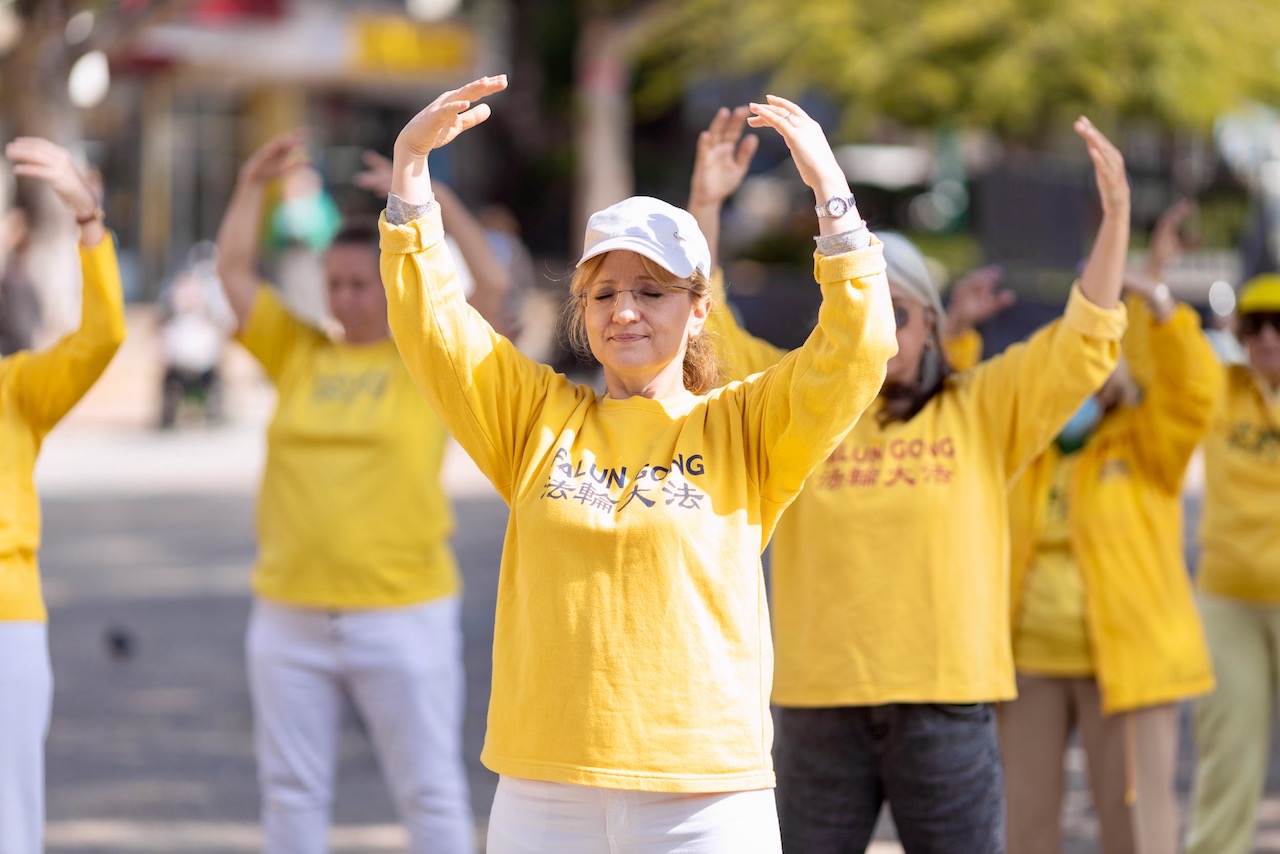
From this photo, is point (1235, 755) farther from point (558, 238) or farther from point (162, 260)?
point (558, 238)

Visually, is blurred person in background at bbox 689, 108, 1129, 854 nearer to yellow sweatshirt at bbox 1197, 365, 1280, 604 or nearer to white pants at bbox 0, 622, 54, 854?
yellow sweatshirt at bbox 1197, 365, 1280, 604

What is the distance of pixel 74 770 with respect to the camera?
6.83m

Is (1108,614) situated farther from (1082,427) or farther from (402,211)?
(402,211)

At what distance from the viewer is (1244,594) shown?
5.39 meters

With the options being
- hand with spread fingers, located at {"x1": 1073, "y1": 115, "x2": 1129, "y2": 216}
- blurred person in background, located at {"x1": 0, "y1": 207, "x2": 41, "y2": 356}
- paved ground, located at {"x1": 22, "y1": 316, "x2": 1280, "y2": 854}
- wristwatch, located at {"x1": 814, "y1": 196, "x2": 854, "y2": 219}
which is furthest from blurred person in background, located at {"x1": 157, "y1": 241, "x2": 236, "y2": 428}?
wristwatch, located at {"x1": 814, "y1": 196, "x2": 854, "y2": 219}

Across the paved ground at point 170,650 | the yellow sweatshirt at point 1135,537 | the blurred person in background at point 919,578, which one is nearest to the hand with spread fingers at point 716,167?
the blurred person in background at point 919,578

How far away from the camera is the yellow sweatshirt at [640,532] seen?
3.11 meters

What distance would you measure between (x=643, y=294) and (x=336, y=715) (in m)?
2.29

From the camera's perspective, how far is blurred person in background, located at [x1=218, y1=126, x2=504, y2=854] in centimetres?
498

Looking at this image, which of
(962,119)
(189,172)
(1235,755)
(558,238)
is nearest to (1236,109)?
(962,119)

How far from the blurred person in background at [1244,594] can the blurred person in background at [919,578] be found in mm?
1520

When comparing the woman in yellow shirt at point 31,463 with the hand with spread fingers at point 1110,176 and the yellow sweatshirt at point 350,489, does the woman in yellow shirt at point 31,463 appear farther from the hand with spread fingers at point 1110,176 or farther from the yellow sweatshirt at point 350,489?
the hand with spread fingers at point 1110,176

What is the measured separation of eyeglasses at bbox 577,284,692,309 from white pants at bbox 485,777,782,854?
87cm

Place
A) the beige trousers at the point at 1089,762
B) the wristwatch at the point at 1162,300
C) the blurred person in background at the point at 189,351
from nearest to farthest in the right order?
the wristwatch at the point at 1162,300 → the beige trousers at the point at 1089,762 → the blurred person in background at the point at 189,351
